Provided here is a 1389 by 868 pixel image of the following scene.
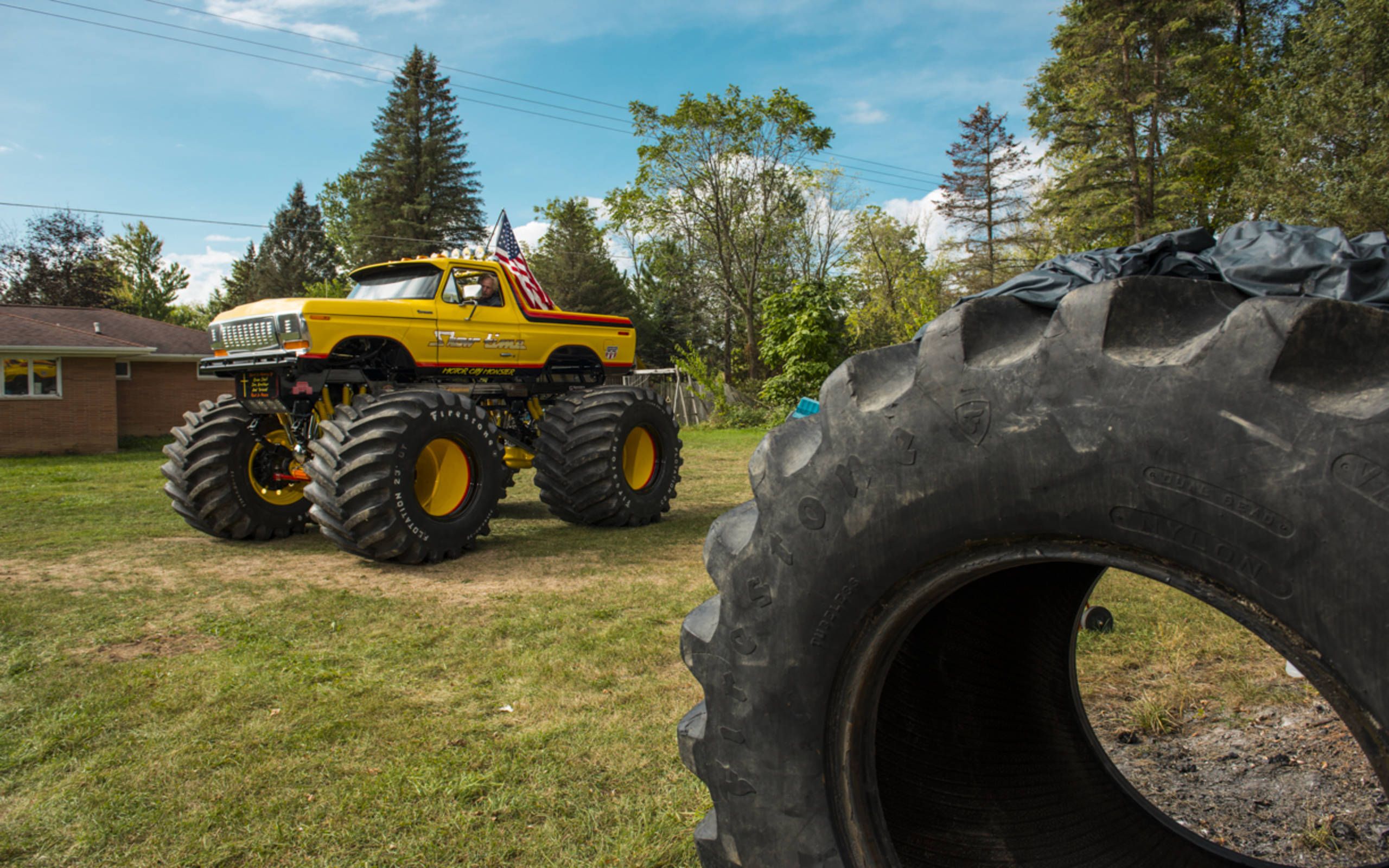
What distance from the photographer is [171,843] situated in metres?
2.54

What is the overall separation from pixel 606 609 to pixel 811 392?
63.8ft

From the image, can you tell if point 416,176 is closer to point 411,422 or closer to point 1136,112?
point 1136,112

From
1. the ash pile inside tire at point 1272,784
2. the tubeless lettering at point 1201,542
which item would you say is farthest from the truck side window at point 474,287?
the tubeless lettering at point 1201,542

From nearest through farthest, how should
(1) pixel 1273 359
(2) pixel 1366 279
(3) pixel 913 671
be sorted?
(1) pixel 1273 359 < (2) pixel 1366 279 < (3) pixel 913 671

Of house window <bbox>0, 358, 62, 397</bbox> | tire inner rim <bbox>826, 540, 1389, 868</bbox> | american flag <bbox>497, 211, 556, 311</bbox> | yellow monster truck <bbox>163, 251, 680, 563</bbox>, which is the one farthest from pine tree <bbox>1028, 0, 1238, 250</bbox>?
house window <bbox>0, 358, 62, 397</bbox>

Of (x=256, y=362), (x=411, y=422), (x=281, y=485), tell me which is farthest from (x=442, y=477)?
(x=281, y=485)

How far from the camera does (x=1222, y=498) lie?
38.9 inches

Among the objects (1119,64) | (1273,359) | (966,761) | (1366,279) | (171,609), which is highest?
(1119,64)

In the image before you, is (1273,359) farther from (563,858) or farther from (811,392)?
(811,392)

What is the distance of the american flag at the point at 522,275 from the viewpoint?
8969 mm

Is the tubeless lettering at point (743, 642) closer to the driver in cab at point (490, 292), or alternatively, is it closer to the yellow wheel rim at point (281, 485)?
the yellow wheel rim at point (281, 485)

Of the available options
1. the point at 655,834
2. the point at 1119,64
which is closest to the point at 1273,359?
the point at 655,834

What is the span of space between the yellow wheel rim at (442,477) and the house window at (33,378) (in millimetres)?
18584

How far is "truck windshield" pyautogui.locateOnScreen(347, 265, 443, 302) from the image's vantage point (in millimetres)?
8141
